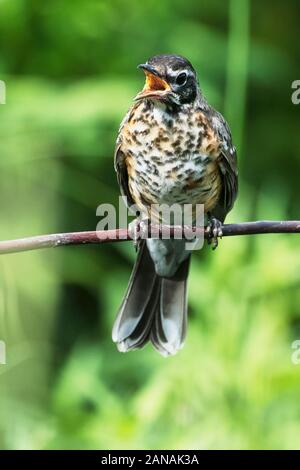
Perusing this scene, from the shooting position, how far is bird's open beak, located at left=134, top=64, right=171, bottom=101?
208 inches

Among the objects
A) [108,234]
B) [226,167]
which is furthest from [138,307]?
[108,234]

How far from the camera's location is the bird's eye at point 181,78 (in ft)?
17.9

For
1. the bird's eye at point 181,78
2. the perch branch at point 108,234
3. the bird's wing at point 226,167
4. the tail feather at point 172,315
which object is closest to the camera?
the perch branch at point 108,234

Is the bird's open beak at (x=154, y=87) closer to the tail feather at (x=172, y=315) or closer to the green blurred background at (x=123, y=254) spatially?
the green blurred background at (x=123, y=254)

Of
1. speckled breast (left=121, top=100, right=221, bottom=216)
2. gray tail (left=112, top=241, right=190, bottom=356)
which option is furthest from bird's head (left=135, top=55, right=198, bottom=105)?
gray tail (left=112, top=241, right=190, bottom=356)

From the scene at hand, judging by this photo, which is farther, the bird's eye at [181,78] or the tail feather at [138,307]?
the tail feather at [138,307]

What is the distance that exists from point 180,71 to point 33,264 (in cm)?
152

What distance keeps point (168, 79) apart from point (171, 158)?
409 mm

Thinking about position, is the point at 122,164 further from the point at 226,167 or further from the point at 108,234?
the point at 108,234

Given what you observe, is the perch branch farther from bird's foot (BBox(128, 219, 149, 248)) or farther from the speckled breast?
the speckled breast

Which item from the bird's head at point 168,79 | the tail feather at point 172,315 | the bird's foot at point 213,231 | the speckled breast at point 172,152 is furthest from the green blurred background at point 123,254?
the bird's head at point 168,79

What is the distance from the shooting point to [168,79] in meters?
5.40
